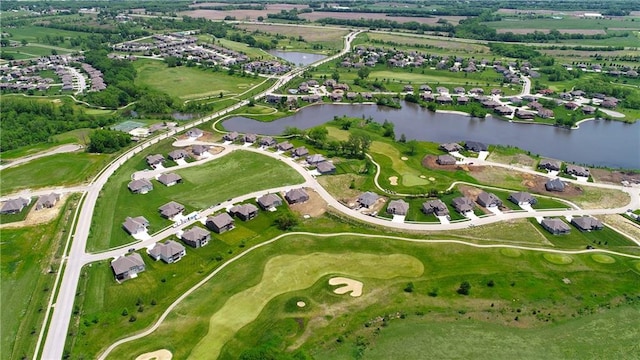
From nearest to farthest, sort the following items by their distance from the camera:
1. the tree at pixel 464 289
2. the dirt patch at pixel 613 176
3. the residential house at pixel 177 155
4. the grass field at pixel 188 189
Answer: the tree at pixel 464 289 → the grass field at pixel 188 189 → the dirt patch at pixel 613 176 → the residential house at pixel 177 155

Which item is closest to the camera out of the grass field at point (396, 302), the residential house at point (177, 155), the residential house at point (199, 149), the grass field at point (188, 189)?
the grass field at point (396, 302)

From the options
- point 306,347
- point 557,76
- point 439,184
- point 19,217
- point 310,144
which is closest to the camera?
point 306,347

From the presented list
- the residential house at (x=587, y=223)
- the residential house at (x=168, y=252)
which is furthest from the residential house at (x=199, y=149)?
the residential house at (x=587, y=223)

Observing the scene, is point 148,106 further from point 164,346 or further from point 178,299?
point 164,346

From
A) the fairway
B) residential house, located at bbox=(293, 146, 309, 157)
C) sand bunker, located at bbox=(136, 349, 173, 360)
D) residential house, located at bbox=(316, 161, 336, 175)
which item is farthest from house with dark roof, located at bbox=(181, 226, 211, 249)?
residential house, located at bbox=(293, 146, 309, 157)

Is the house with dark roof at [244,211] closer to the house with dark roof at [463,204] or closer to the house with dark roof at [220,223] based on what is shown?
the house with dark roof at [220,223]

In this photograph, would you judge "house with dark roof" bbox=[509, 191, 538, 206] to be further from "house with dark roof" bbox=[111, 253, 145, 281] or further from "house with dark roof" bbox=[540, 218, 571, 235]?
"house with dark roof" bbox=[111, 253, 145, 281]

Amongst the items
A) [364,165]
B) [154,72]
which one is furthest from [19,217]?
[154,72]

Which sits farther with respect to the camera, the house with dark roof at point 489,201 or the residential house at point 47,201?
the house with dark roof at point 489,201
